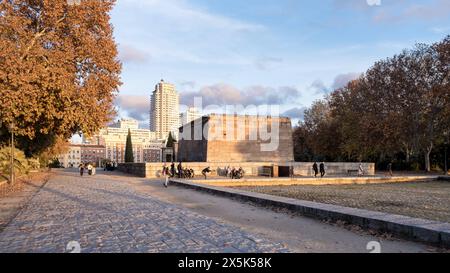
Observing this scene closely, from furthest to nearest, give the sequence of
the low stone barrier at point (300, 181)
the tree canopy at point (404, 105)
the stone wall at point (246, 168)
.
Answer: the tree canopy at point (404, 105) → the stone wall at point (246, 168) → the low stone barrier at point (300, 181)

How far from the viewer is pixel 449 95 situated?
35.9 m

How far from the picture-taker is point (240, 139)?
134 feet

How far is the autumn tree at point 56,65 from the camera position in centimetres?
1689

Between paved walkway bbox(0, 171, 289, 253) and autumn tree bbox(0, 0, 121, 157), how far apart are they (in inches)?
293

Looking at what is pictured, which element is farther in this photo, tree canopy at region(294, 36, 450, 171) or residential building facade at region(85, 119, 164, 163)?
residential building facade at region(85, 119, 164, 163)

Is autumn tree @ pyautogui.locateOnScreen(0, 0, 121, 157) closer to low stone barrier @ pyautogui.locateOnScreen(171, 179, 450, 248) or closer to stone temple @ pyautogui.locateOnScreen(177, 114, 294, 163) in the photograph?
low stone barrier @ pyautogui.locateOnScreen(171, 179, 450, 248)

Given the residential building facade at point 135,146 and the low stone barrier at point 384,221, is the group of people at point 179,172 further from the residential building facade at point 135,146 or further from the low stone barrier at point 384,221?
the residential building facade at point 135,146

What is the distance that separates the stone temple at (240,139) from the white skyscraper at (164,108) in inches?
3457

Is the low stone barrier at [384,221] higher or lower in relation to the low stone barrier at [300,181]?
higher

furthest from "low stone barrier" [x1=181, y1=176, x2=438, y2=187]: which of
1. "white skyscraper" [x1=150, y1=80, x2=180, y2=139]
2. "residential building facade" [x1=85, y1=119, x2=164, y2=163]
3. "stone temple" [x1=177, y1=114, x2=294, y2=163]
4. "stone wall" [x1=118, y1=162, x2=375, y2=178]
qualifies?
"residential building facade" [x1=85, y1=119, x2=164, y2=163]

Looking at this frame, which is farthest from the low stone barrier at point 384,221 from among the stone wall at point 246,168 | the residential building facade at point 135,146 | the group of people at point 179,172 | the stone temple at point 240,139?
the residential building facade at point 135,146

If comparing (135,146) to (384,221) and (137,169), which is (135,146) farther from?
(384,221)

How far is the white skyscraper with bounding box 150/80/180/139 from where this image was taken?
452 ft
